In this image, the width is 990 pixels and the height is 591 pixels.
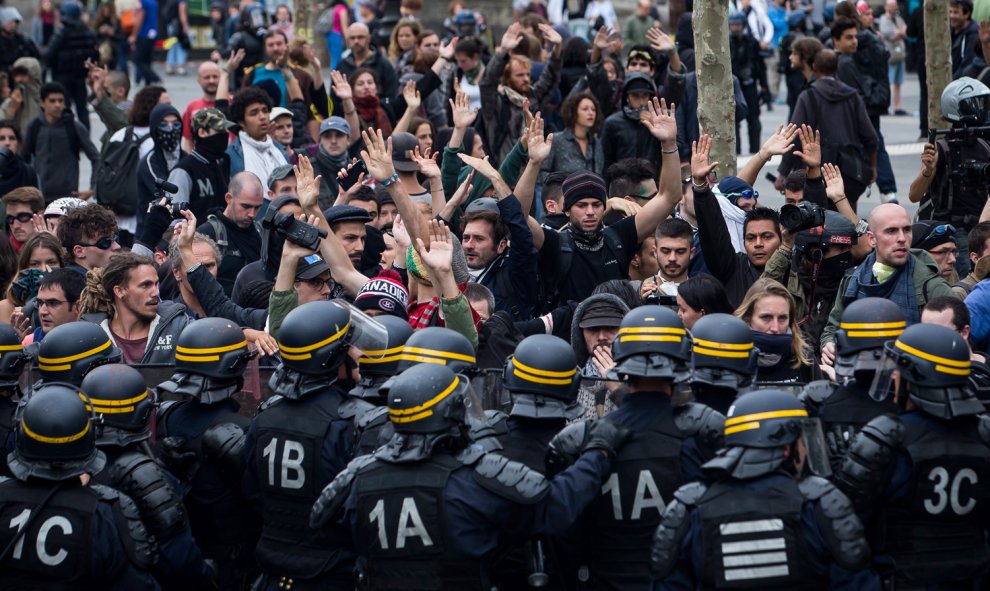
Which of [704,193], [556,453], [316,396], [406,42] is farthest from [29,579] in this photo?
[406,42]

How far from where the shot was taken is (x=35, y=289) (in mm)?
8539

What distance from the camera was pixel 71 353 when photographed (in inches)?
246

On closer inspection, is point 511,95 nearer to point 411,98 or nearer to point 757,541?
point 411,98

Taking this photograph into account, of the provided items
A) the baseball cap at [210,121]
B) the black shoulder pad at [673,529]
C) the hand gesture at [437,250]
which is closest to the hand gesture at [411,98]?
the baseball cap at [210,121]

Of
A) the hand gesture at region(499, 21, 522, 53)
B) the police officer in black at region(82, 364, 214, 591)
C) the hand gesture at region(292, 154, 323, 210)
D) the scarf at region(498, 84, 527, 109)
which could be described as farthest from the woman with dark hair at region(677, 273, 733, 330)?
the hand gesture at region(499, 21, 522, 53)

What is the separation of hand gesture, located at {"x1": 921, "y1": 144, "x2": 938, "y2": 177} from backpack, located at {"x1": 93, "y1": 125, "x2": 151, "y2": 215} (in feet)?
20.6

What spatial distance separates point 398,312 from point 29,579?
2.47 metres

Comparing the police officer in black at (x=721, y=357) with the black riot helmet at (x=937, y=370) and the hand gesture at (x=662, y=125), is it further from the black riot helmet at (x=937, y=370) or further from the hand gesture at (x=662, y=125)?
the hand gesture at (x=662, y=125)

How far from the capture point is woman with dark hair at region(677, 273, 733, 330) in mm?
7102

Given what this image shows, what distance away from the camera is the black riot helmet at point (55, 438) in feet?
17.3

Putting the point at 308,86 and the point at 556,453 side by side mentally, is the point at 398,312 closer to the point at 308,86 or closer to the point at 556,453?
the point at 556,453

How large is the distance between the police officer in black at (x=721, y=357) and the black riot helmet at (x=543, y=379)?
477 mm

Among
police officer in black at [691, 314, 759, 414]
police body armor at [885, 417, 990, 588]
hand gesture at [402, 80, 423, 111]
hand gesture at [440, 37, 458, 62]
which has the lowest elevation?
police body armor at [885, 417, 990, 588]

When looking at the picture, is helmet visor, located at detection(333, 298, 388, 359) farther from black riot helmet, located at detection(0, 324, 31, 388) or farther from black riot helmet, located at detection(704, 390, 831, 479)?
black riot helmet, located at detection(704, 390, 831, 479)
